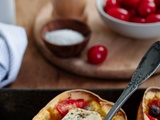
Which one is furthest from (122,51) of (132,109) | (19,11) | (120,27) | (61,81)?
(19,11)

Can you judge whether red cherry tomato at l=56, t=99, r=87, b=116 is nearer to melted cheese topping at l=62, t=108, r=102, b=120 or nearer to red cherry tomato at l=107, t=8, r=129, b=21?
melted cheese topping at l=62, t=108, r=102, b=120

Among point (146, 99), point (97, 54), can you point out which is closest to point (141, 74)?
point (146, 99)

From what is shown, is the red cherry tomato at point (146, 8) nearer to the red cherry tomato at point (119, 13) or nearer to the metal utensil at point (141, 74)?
the red cherry tomato at point (119, 13)

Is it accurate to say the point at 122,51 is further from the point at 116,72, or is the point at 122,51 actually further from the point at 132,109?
the point at 132,109

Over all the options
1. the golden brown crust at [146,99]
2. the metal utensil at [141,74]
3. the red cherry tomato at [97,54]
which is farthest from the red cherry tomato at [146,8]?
the golden brown crust at [146,99]

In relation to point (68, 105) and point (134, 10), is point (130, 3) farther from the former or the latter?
point (68, 105)

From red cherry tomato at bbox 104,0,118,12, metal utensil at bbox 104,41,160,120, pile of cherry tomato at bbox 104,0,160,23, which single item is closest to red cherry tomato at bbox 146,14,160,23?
pile of cherry tomato at bbox 104,0,160,23
